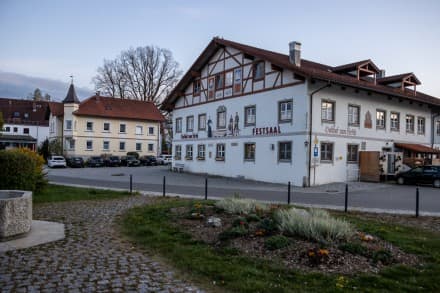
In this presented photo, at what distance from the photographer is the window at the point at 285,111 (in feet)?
85.0

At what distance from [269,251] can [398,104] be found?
27.9 meters

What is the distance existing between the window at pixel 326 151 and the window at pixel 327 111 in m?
1.67

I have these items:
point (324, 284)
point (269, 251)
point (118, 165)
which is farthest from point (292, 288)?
point (118, 165)

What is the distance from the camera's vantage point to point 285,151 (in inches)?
1030

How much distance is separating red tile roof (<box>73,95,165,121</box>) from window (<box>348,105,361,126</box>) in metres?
36.6

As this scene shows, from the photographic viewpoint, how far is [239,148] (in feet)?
99.0

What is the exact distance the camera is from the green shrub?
263 inches

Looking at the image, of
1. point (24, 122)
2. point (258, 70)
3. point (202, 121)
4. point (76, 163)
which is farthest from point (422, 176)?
point (24, 122)

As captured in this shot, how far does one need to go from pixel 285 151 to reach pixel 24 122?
199 feet

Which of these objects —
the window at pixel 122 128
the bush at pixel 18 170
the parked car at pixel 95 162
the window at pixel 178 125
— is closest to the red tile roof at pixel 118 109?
the window at pixel 122 128

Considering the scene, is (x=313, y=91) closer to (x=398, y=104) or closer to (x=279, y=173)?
(x=279, y=173)

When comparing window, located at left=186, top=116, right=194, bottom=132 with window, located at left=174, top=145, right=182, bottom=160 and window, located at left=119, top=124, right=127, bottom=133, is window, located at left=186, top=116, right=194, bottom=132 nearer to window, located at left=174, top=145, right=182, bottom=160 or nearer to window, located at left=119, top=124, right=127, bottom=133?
window, located at left=174, top=145, right=182, bottom=160

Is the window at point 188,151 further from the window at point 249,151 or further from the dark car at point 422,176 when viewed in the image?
the dark car at point 422,176

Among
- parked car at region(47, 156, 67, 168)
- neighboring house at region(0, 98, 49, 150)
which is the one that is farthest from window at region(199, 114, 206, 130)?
neighboring house at region(0, 98, 49, 150)
